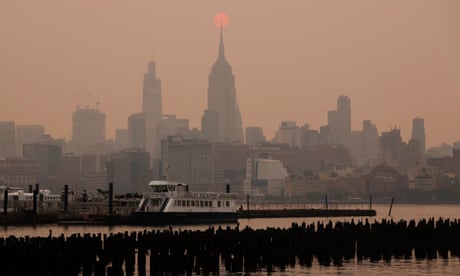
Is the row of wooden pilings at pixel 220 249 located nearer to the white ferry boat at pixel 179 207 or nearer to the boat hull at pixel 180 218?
the boat hull at pixel 180 218

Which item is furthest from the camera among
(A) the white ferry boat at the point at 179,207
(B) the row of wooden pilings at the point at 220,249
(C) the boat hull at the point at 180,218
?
(A) the white ferry boat at the point at 179,207

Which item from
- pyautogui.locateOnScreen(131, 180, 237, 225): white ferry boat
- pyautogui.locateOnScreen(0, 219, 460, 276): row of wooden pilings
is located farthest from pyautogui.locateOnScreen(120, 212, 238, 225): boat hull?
pyautogui.locateOnScreen(0, 219, 460, 276): row of wooden pilings

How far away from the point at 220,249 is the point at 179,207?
56.5 metres

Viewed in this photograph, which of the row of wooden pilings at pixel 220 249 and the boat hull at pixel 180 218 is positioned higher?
the boat hull at pixel 180 218

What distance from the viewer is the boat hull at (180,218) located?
115m

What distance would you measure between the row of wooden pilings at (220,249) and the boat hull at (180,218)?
4240cm

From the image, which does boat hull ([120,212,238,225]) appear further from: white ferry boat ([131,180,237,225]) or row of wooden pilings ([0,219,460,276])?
row of wooden pilings ([0,219,460,276])

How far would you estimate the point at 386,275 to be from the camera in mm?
62031

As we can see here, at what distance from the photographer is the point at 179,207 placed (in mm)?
119688

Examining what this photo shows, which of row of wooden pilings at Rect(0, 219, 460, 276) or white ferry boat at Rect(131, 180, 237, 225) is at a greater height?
white ferry boat at Rect(131, 180, 237, 225)

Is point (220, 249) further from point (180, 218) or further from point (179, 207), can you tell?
point (179, 207)

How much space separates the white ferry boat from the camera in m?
117

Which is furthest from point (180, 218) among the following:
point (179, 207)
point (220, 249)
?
point (220, 249)

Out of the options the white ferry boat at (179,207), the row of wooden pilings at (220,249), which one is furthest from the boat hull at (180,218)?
the row of wooden pilings at (220,249)
